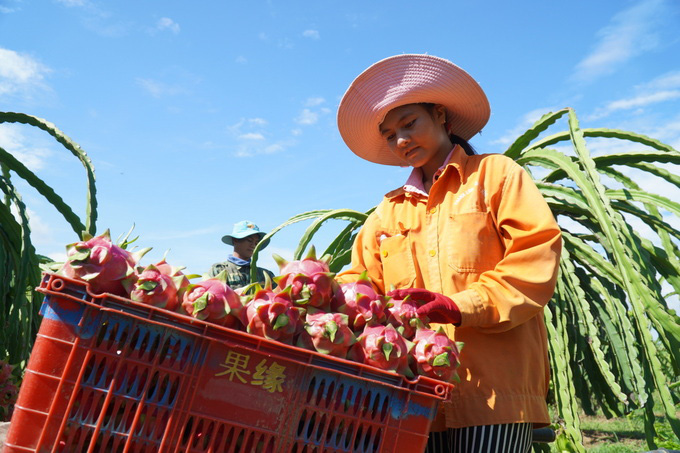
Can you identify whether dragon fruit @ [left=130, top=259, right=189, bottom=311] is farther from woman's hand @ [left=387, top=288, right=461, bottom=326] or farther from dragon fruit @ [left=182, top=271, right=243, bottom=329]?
woman's hand @ [left=387, top=288, right=461, bottom=326]

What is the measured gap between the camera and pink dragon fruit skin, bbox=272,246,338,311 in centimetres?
98

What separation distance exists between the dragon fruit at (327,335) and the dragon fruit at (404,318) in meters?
0.11

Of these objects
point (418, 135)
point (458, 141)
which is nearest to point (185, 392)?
point (418, 135)

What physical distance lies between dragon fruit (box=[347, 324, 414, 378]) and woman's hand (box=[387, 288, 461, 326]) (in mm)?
172

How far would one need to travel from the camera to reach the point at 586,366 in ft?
9.44

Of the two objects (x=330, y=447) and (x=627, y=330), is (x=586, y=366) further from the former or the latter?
(x=330, y=447)

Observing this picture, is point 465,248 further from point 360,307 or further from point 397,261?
→ point 360,307

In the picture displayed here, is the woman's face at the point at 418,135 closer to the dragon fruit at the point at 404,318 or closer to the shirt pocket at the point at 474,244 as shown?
the shirt pocket at the point at 474,244

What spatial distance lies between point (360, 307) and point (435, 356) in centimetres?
15

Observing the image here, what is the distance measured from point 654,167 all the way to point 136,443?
257cm

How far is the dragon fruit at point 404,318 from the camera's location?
3.43ft

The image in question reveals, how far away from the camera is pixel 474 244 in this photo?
4.42 ft


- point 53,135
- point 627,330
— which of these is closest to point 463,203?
point 627,330

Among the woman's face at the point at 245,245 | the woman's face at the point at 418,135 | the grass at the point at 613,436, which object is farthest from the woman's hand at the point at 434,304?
the woman's face at the point at 245,245
